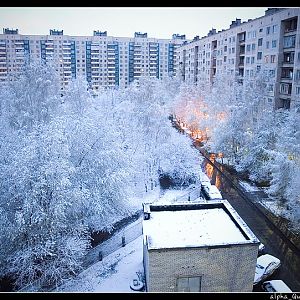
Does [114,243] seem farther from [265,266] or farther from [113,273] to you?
[265,266]

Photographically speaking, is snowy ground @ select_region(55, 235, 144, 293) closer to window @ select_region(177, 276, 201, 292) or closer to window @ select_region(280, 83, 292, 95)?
window @ select_region(177, 276, 201, 292)

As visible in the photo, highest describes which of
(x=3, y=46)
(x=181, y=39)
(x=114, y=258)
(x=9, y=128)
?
(x=181, y=39)

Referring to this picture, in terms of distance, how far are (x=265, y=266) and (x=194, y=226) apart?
1726mm

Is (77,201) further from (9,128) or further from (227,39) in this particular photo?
(227,39)

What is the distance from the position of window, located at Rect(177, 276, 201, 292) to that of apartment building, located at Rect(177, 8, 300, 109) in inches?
312

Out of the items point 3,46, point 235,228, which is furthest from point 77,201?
point 3,46

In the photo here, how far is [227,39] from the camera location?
19.1 m

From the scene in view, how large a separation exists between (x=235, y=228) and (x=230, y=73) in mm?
14293

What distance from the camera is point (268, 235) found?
7.63m

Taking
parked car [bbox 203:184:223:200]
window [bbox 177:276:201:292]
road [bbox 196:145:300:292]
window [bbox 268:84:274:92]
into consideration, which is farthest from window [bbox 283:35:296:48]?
window [bbox 177:276:201:292]

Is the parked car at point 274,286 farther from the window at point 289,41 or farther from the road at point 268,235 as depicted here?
the window at point 289,41

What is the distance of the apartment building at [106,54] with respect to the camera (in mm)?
26344

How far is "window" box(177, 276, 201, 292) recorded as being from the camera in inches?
184

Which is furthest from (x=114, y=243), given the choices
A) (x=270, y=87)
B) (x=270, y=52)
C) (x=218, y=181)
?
(x=270, y=52)
